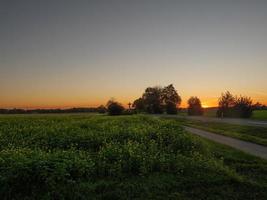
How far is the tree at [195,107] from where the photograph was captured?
316 ft

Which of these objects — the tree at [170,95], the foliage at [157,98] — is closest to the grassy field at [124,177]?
the foliage at [157,98]

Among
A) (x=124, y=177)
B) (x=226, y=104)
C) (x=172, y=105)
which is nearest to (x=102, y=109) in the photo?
(x=172, y=105)

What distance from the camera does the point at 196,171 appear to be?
12.0 meters

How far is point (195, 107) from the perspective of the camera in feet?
317

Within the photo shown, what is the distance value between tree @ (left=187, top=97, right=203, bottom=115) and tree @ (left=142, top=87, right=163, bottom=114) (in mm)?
25375

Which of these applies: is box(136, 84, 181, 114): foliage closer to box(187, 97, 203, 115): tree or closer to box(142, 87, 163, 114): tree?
box(142, 87, 163, 114): tree

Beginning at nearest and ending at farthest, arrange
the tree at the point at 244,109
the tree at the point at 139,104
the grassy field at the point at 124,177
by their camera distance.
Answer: the grassy field at the point at 124,177 < the tree at the point at 244,109 < the tree at the point at 139,104

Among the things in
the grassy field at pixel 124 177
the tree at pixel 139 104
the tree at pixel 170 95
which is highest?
the tree at pixel 170 95

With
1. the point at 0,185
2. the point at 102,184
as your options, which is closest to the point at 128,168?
the point at 102,184

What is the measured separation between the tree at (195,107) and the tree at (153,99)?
25.4 meters

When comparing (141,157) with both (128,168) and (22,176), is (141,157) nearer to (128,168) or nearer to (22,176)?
(128,168)

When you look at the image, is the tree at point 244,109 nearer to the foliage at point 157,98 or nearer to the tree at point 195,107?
the tree at point 195,107

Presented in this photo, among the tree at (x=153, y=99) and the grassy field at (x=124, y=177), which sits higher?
the tree at (x=153, y=99)

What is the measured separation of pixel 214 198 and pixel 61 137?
33.7 feet
